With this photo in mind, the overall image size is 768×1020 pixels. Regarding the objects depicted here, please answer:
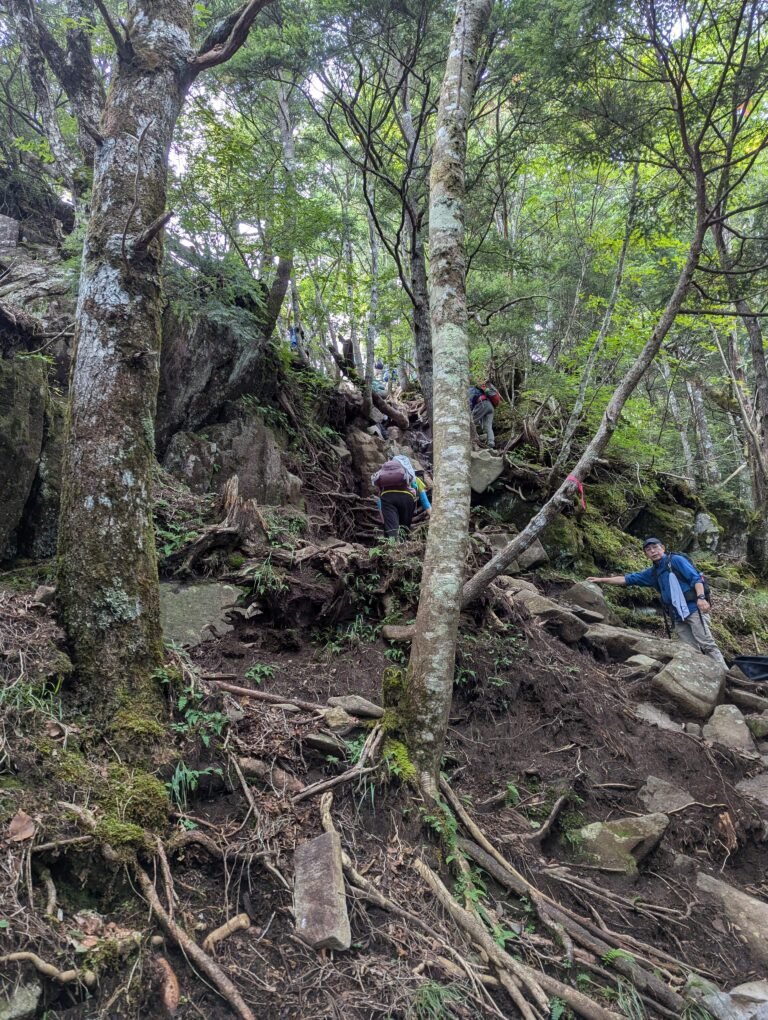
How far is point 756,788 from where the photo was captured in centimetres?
530

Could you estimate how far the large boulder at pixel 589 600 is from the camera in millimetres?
8617

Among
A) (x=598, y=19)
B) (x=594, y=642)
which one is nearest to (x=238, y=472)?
(x=594, y=642)

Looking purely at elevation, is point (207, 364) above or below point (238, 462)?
above

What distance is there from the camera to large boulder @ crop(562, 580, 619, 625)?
28.3 feet

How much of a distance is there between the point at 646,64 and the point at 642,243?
2878 millimetres

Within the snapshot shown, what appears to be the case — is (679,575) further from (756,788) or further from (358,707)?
(358,707)

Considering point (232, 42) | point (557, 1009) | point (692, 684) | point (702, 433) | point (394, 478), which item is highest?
point (232, 42)

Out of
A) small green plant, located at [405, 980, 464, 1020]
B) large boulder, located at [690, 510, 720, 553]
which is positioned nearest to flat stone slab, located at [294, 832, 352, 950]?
small green plant, located at [405, 980, 464, 1020]

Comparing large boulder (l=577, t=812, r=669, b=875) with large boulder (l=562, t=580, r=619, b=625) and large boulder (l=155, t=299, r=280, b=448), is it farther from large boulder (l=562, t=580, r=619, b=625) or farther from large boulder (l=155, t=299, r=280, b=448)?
large boulder (l=155, t=299, r=280, b=448)

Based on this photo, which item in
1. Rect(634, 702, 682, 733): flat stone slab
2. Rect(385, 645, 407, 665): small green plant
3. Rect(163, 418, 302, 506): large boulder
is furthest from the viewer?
Rect(163, 418, 302, 506): large boulder

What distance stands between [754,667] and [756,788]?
2787 mm

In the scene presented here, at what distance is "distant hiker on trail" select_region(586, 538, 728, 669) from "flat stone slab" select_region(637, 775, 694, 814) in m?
3.36

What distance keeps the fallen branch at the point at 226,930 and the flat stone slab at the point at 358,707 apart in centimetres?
170

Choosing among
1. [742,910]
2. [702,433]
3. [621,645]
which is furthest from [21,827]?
[702,433]
